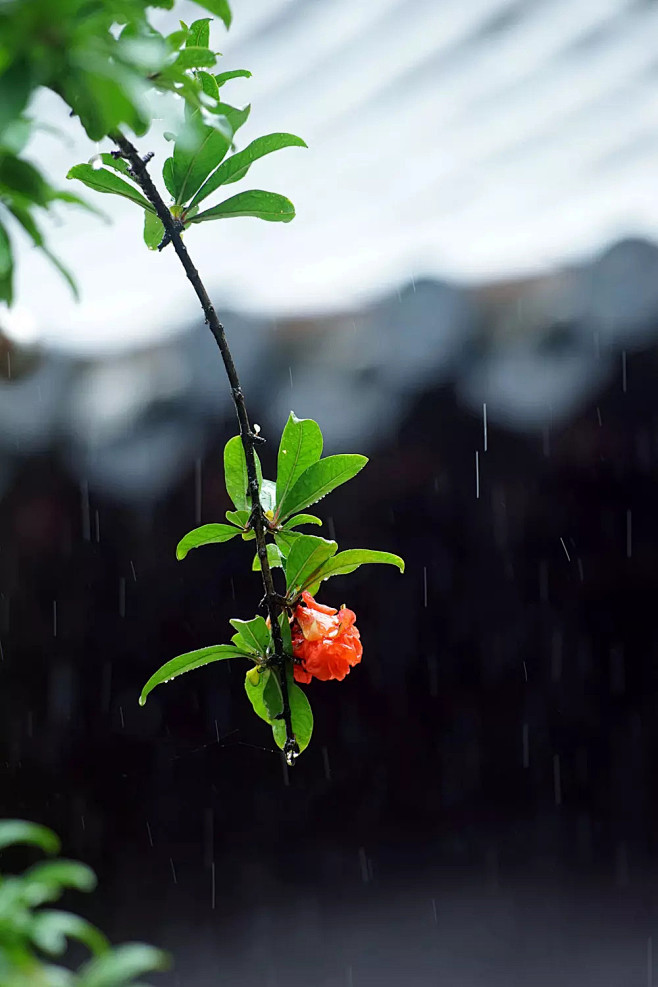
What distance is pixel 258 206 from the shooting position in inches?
20.1

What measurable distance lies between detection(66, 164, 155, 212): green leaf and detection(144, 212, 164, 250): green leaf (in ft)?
0.05

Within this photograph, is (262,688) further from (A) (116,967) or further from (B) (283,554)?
(A) (116,967)

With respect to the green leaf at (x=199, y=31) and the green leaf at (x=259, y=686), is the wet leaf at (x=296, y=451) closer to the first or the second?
the green leaf at (x=259, y=686)

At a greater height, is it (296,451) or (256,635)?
(296,451)

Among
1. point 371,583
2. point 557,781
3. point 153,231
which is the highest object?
point 153,231

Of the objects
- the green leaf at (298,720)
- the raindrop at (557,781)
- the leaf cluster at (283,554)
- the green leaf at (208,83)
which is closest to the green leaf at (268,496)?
the leaf cluster at (283,554)

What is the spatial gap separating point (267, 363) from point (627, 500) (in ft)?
3.25

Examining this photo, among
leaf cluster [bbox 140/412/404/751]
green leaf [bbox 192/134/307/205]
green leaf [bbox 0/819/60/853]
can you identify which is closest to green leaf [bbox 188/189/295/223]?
green leaf [bbox 192/134/307/205]

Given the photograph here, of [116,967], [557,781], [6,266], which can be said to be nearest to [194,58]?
[6,266]

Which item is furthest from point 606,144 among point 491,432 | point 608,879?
point 608,879

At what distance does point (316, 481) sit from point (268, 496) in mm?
39

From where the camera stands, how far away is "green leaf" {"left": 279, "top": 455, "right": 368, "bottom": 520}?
524 millimetres

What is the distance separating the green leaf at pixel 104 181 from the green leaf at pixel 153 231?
0.05 feet

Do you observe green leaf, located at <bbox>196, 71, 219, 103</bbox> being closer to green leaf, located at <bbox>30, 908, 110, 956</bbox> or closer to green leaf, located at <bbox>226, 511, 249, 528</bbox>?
green leaf, located at <bbox>226, 511, 249, 528</bbox>
